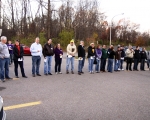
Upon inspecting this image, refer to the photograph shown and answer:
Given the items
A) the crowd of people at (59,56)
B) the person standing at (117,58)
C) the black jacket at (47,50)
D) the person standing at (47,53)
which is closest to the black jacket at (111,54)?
the crowd of people at (59,56)

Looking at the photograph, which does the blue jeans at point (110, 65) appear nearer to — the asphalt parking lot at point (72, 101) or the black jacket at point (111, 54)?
the black jacket at point (111, 54)

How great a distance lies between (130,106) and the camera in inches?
195

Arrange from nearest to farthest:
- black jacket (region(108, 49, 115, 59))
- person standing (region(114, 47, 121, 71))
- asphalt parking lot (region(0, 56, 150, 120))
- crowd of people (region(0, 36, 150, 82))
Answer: asphalt parking lot (region(0, 56, 150, 120))
crowd of people (region(0, 36, 150, 82))
black jacket (region(108, 49, 115, 59))
person standing (region(114, 47, 121, 71))

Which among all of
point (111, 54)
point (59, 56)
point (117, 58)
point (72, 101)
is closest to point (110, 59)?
point (111, 54)

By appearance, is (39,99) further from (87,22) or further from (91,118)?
(87,22)

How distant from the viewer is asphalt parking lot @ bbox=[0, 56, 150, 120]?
429 centimetres

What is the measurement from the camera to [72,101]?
17.3 feet

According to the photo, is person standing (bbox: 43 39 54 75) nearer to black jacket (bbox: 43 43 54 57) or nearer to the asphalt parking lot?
black jacket (bbox: 43 43 54 57)

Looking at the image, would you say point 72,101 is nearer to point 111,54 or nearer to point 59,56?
point 59,56

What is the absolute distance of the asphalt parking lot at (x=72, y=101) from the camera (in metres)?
4.29

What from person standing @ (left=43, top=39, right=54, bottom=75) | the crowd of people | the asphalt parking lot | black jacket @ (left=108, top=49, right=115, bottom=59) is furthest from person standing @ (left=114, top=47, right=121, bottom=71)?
the asphalt parking lot

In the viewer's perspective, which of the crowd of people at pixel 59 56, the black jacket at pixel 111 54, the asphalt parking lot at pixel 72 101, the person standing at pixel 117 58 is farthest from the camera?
the person standing at pixel 117 58

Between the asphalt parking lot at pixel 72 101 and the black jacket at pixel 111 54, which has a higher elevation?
the black jacket at pixel 111 54

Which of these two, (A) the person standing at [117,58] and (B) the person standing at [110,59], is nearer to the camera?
(B) the person standing at [110,59]
